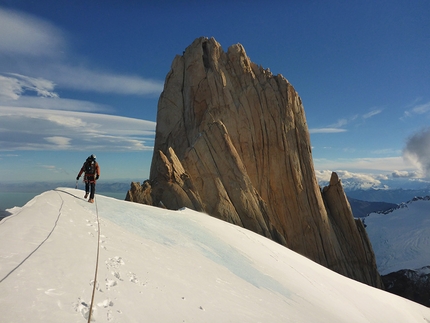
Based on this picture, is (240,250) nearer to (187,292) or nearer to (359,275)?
(187,292)

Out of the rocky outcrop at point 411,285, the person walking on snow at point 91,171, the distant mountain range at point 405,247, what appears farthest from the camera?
the distant mountain range at point 405,247

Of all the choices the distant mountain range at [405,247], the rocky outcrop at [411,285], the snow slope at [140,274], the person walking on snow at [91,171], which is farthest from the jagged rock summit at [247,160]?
the distant mountain range at [405,247]

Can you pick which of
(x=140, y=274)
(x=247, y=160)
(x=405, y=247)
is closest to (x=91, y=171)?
(x=140, y=274)

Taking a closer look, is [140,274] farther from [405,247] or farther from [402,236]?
[402,236]

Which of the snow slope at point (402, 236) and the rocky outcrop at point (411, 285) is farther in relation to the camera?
the snow slope at point (402, 236)

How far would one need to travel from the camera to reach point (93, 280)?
611cm

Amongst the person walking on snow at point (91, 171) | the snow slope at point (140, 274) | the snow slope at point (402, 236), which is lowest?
the snow slope at point (402, 236)

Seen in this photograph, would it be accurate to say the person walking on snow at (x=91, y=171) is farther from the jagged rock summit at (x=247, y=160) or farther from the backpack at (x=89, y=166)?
the jagged rock summit at (x=247, y=160)

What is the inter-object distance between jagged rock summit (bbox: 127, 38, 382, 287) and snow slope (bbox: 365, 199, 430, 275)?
54149 millimetres

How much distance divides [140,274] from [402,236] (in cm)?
11487

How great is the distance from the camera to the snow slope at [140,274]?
5320mm

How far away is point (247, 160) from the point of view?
3225 centimetres

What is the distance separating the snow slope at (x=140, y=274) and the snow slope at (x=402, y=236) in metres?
74.9

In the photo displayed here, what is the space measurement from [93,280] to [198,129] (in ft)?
89.6
